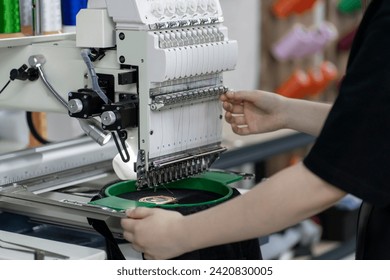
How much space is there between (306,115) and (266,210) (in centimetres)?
59

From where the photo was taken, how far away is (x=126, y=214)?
165 cm

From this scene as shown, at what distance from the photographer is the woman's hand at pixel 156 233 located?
59.7 inches

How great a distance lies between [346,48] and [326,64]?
Result: 0.33 metres

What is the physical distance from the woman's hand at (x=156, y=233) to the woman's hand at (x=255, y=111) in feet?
1.61

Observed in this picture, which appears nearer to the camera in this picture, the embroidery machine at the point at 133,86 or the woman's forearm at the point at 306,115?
the embroidery machine at the point at 133,86

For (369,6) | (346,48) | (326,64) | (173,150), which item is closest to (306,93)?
(326,64)

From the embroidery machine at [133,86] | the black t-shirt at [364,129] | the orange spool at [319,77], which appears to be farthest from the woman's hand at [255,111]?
the orange spool at [319,77]

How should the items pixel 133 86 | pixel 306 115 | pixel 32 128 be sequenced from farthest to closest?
pixel 32 128, pixel 306 115, pixel 133 86

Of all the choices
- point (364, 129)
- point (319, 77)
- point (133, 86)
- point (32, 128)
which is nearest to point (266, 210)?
point (364, 129)

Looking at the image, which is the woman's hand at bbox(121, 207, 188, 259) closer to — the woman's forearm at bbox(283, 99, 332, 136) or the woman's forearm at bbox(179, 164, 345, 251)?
the woman's forearm at bbox(179, 164, 345, 251)

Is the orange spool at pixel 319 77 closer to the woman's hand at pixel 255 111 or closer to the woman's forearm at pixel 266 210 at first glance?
the woman's hand at pixel 255 111

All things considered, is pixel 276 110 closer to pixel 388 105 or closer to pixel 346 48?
pixel 388 105

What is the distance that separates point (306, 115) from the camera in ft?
6.41

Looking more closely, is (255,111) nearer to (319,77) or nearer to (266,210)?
(266,210)
